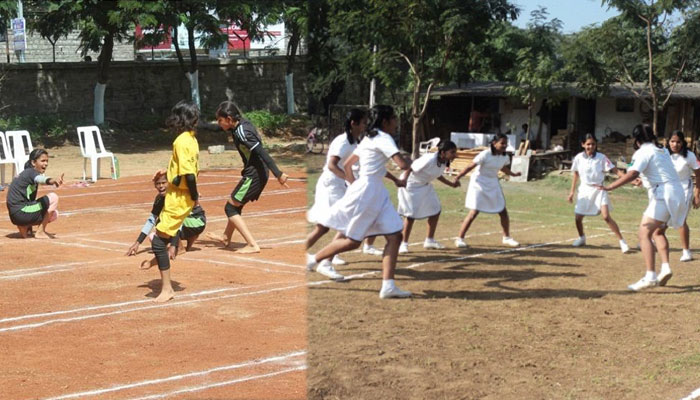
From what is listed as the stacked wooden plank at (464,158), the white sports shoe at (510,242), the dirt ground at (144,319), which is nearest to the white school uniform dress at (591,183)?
the white sports shoe at (510,242)

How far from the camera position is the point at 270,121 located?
1950cm

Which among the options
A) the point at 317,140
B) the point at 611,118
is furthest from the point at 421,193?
the point at 611,118

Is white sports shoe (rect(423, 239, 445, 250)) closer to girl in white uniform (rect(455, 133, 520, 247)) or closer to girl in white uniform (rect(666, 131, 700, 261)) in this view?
girl in white uniform (rect(455, 133, 520, 247))

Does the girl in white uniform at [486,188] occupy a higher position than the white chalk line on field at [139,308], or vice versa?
the girl in white uniform at [486,188]

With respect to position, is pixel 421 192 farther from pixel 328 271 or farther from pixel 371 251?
pixel 328 271

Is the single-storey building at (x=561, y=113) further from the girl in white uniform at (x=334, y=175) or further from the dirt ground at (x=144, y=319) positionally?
the girl in white uniform at (x=334, y=175)

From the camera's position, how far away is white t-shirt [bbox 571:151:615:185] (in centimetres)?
1066

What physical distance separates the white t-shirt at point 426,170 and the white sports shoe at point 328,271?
1.89 metres

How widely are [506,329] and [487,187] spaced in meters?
4.02

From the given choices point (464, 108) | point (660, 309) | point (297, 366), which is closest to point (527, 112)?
point (464, 108)

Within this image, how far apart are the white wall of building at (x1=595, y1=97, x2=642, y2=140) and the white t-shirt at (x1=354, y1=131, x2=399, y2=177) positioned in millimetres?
16845

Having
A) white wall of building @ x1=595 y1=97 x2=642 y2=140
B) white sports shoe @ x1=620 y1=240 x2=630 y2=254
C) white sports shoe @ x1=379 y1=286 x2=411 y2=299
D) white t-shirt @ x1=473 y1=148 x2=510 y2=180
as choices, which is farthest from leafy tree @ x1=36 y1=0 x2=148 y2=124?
white wall of building @ x1=595 y1=97 x2=642 y2=140

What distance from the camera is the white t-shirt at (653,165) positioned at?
26.9 feet

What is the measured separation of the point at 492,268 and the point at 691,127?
47.7 ft
